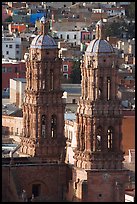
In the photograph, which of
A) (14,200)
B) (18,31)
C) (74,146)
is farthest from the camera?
(18,31)

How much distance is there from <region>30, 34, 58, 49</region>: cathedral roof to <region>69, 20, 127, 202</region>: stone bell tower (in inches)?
59.4

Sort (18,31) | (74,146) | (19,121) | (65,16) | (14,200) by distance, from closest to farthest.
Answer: (14,200), (74,146), (19,121), (18,31), (65,16)

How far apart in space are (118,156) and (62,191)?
1.75m

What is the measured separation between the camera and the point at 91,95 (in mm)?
35469

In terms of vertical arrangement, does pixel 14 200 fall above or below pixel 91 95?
below

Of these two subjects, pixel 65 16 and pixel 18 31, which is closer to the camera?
pixel 18 31

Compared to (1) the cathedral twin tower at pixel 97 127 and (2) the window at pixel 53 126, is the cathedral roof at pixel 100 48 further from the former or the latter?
(2) the window at pixel 53 126

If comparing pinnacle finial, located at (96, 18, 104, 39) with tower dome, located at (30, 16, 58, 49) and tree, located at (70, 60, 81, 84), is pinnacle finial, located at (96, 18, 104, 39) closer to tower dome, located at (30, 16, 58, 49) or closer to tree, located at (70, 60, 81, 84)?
tower dome, located at (30, 16, 58, 49)

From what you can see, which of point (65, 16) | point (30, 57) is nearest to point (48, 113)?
point (30, 57)

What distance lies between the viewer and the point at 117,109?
117 feet

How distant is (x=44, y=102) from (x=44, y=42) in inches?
52.7

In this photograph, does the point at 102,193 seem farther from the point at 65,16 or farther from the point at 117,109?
the point at 65,16

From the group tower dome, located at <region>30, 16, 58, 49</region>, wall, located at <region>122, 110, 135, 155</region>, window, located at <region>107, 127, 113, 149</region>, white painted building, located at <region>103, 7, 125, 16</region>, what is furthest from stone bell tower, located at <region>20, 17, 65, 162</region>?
white painted building, located at <region>103, 7, 125, 16</region>

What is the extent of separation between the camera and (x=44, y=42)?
37.0 meters
